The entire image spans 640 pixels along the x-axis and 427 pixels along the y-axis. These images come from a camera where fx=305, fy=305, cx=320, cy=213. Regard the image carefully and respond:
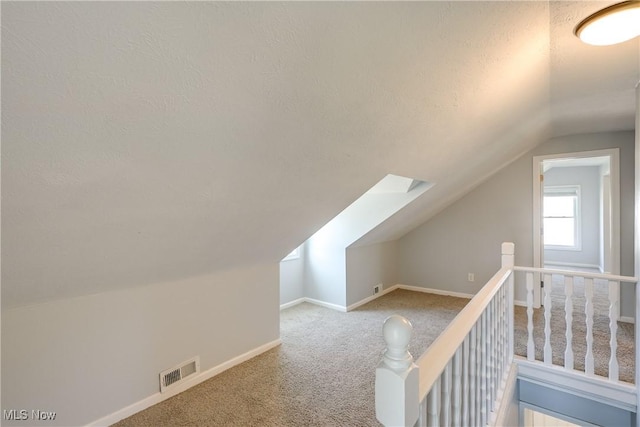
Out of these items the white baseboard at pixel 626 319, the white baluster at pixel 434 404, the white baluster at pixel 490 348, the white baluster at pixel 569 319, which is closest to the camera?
the white baluster at pixel 434 404

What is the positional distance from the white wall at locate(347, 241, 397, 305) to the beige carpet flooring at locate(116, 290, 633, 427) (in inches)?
20.0

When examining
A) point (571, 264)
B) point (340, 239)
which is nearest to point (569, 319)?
point (340, 239)

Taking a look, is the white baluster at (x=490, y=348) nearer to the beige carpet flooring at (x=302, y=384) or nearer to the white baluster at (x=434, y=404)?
the beige carpet flooring at (x=302, y=384)

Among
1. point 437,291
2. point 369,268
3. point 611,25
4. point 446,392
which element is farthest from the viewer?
point 437,291

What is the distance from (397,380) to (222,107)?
102 centimetres

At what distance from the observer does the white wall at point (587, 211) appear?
234 inches

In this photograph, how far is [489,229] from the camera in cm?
423

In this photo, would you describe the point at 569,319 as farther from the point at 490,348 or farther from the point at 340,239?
the point at 340,239

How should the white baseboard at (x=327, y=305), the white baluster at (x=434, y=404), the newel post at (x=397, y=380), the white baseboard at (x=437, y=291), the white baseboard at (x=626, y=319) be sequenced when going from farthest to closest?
the white baseboard at (x=437, y=291) → the white baseboard at (x=327, y=305) → the white baseboard at (x=626, y=319) → the white baluster at (x=434, y=404) → the newel post at (x=397, y=380)

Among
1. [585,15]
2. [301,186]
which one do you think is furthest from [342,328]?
[585,15]

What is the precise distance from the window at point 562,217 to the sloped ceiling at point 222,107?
4.76 metres

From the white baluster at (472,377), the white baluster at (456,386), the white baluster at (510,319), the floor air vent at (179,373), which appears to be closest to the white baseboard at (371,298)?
the white baluster at (510,319)

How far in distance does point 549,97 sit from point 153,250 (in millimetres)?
→ 3077

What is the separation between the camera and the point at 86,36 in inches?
29.1
